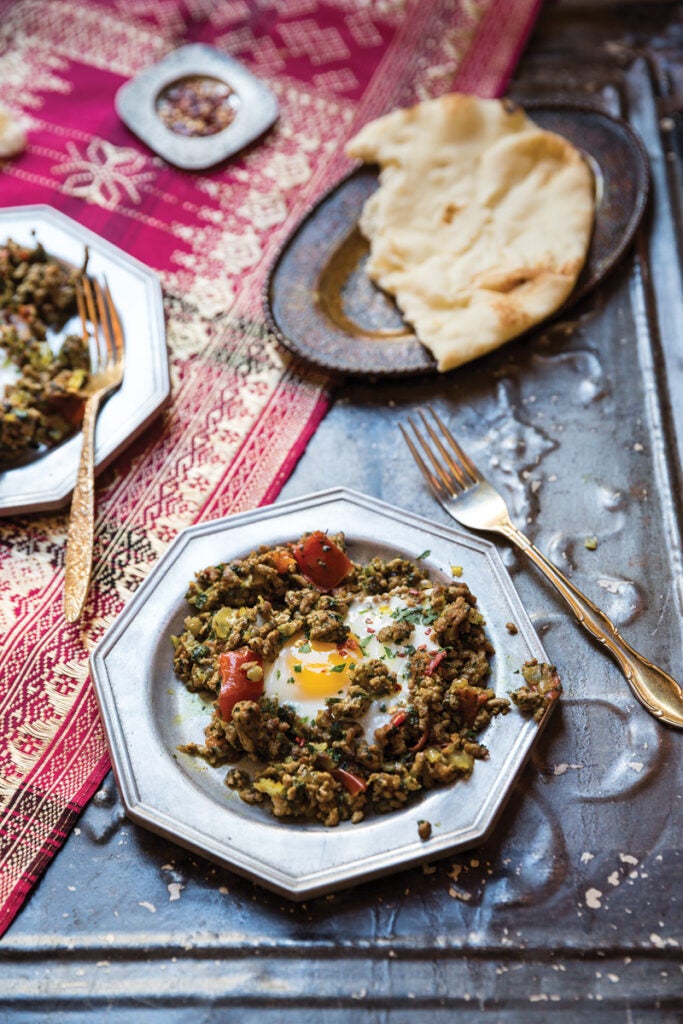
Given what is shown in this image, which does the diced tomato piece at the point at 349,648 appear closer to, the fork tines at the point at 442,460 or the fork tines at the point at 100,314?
the fork tines at the point at 442,460

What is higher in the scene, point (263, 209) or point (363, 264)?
point (263, 209)

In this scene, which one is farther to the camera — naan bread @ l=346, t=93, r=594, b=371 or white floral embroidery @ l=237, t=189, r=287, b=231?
white floral embroidery @ l=237, t=189, r=287, b=231

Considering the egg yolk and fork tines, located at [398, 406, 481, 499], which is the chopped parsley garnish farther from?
fork tines, located at [398, 406, 481, 499]

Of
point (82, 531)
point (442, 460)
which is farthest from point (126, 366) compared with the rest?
point (442, 460)

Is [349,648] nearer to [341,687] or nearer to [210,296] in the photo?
[341,687]

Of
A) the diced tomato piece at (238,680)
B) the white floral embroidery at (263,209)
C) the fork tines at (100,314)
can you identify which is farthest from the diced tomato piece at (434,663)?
the white floral embroidery at (263,209)

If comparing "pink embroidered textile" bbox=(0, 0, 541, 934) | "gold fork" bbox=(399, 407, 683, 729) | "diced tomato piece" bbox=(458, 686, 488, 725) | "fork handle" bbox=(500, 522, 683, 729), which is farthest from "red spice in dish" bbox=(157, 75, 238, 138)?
"diced tomato piece" bbox=(458, 686, 488, 725)
